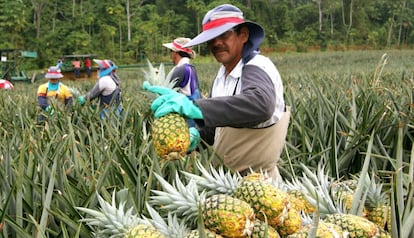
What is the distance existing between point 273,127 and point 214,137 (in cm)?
45

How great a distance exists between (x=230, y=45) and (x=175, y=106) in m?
0.60

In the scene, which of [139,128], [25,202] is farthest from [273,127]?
[25,202]

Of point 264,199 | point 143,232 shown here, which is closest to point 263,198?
point 264,199

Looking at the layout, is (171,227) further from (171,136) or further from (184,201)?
(171,136)

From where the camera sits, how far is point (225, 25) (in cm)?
225

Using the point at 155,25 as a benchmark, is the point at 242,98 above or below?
above

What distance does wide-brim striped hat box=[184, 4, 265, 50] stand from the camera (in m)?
2.25

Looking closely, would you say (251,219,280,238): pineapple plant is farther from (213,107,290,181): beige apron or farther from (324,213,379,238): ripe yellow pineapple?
(213,107,290,181): beige apron

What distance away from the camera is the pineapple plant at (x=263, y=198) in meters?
1.34

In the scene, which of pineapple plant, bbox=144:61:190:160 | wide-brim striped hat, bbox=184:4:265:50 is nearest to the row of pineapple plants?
pineapple plant, bbox=144:61:190:160

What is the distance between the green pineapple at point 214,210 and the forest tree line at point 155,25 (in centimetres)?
3330

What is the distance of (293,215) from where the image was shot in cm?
137

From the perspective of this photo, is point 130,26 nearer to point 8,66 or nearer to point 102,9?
point 102,9

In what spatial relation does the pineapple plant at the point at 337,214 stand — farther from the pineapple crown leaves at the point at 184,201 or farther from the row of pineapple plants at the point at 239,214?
the pineapple crown leaves at the point at 184,201
